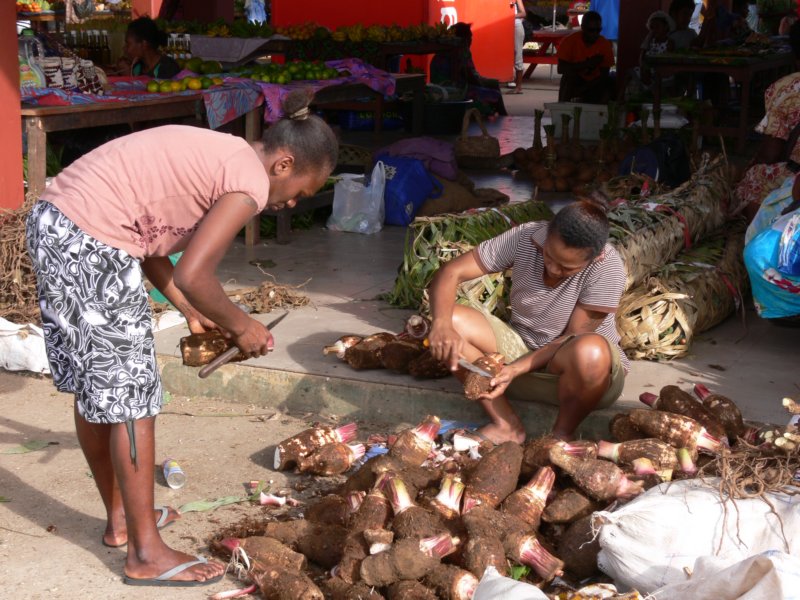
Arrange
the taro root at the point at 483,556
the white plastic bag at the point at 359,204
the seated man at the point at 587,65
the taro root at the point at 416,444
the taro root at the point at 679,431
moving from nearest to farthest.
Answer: the taro root at the point at 483,556, the taro root at the point at 679,431, the taro root at the point at 416,444, the white plastic bag at the point at 359,204, the seated man at the point at 587,65

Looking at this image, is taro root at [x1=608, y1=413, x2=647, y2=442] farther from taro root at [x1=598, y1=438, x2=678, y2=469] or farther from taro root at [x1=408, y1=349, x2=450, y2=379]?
taro root at [x1=408, y1=349, x2=450, y2=379]

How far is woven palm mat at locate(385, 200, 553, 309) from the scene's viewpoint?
5680mm

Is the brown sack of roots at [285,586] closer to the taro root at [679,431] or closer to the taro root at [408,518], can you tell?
the taro root at [408,518]

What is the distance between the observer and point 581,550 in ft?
10.8

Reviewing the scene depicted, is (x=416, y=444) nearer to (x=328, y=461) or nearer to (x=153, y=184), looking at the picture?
(x=328, y=461)

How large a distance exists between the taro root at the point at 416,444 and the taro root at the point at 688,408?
0.91 m

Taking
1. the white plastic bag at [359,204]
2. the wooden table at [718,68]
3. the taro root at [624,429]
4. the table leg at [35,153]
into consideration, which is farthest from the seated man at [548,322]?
the wooden table at [718,68]

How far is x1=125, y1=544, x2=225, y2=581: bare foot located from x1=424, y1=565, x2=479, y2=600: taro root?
2.50 ft

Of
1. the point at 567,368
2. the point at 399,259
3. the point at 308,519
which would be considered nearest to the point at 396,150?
the point at 399,259

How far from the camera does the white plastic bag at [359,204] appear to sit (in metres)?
8.16

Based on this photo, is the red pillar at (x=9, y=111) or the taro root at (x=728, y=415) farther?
the red pillar at (x=9, y=111)

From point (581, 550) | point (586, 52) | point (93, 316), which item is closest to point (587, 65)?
point (586, 52)

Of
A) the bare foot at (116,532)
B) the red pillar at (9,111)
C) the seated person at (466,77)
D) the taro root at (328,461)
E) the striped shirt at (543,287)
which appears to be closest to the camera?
the bare foot at (116,532)

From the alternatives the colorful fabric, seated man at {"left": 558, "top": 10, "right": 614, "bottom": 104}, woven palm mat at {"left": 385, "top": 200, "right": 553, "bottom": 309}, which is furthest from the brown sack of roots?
the colorful fabric
